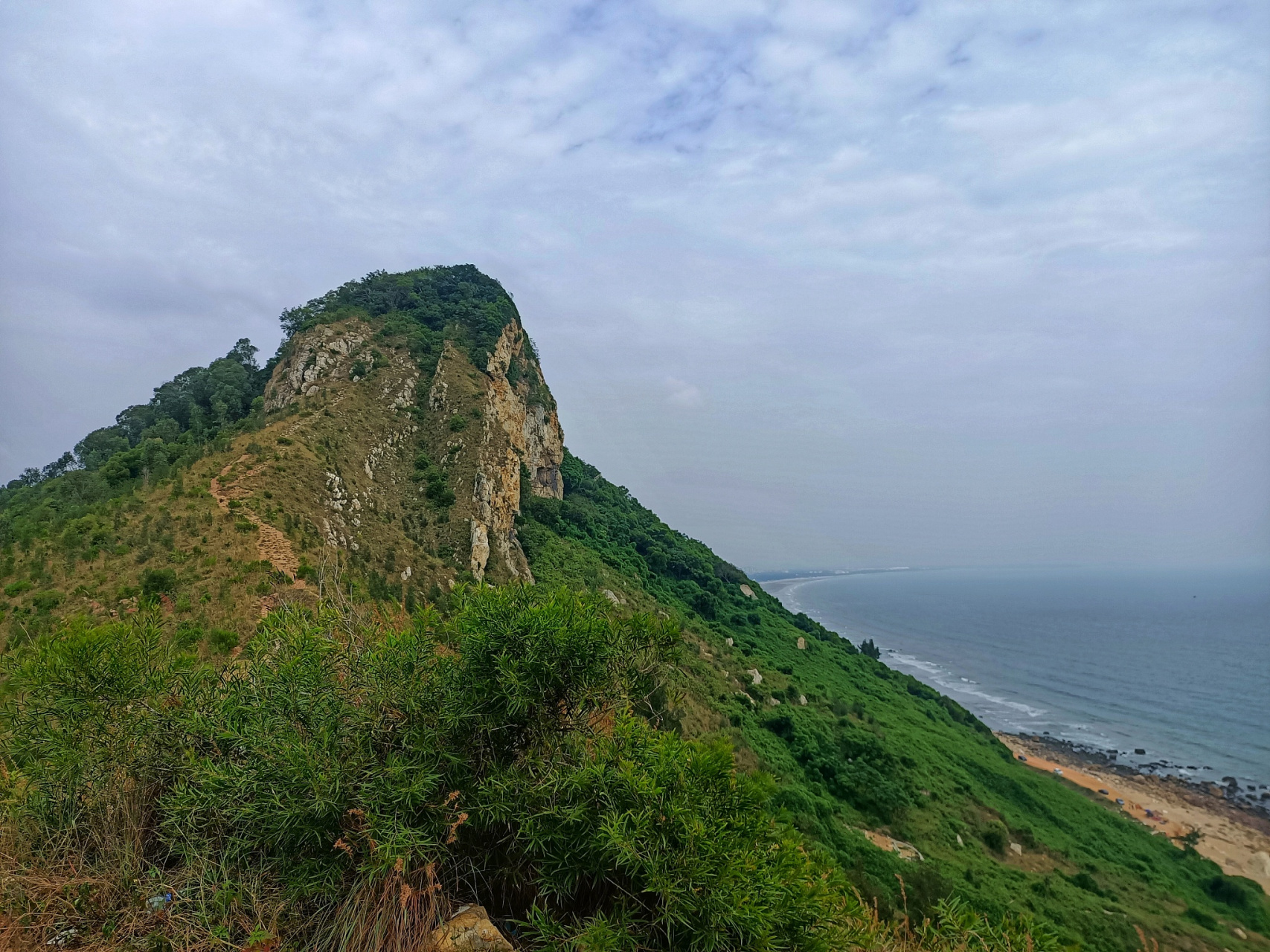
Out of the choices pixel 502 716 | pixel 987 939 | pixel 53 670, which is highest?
pixel 53 670

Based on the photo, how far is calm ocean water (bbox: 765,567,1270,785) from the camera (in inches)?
2259

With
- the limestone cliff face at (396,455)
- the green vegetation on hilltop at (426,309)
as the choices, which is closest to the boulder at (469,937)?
the limestone cliff face at (396,455)

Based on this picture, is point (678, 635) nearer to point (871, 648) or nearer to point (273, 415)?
point (273, 415)

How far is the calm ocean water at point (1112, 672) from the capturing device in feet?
188

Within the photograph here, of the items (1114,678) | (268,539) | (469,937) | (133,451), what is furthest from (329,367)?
(1114,678)

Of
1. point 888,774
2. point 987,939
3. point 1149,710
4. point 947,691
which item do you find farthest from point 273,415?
point 1149,710

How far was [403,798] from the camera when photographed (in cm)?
489

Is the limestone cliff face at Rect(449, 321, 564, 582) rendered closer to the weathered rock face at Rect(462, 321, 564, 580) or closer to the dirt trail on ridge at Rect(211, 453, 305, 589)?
the weathered rock face at Rect(462, 321, 564, 580)

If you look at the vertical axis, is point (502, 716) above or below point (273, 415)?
below

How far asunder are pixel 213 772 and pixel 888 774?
116 ft

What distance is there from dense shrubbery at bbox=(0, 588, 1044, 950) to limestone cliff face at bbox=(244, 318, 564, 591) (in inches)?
680

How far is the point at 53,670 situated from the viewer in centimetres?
537

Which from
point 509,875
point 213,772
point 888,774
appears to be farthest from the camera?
point 888,774

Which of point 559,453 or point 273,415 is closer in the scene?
point 273,415
